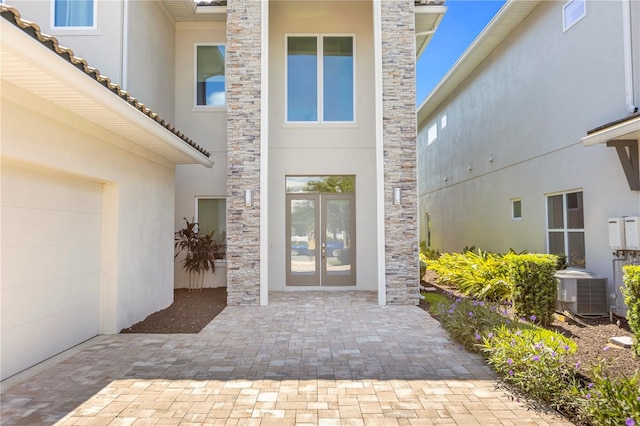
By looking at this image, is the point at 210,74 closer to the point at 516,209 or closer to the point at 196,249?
the point at 196,249

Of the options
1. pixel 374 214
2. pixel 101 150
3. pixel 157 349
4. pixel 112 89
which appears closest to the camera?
pixel 112 89

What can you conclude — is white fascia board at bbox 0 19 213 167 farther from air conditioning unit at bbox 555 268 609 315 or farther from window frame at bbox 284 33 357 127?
air conditioning unit at bbox 555 268 609 315

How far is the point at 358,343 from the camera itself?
6102 mm

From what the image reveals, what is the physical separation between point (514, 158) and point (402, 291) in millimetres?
5764

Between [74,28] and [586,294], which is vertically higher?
[74,28]

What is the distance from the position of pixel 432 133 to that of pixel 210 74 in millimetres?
12434

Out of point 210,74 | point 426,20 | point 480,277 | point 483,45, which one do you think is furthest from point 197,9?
point 480,277

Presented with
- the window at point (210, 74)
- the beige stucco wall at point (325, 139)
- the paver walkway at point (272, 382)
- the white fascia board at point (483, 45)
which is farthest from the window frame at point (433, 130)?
the paver walkway at point (272, 382)

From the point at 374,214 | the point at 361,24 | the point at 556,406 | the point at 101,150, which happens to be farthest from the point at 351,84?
the point at 556,406

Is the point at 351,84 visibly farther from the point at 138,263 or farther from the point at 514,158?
the point at 138,263

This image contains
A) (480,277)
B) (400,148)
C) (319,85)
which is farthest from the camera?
(319,85)

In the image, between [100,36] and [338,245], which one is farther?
[338,245]

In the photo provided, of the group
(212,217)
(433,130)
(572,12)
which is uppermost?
(433,130)

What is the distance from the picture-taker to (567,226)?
9188mm
